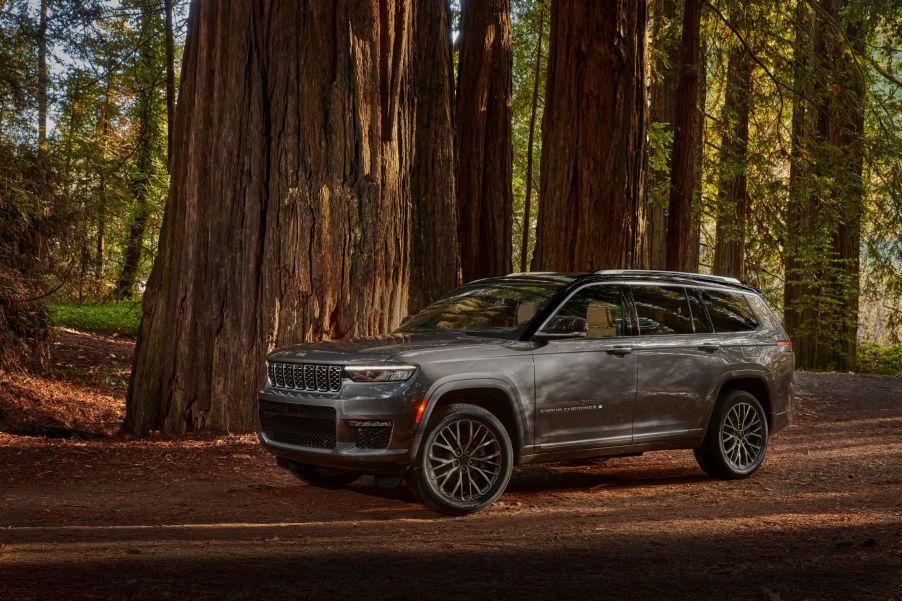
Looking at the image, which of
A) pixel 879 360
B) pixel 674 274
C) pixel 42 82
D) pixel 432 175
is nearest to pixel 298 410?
pixel 674 274

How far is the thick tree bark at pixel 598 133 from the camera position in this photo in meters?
14.0

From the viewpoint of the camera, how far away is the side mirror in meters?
8.15

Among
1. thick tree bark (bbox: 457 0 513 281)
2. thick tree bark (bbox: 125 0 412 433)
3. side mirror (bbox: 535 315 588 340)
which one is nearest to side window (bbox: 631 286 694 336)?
side mirror (bbox: 535 315 588 340)

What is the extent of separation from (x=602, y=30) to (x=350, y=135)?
4.67 meters

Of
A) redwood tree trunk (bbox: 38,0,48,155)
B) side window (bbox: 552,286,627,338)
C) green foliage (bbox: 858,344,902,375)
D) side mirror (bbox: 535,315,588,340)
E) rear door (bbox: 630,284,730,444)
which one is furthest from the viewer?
green foliage (bbox: 858,344,902,375)

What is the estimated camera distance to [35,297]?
13969 mm

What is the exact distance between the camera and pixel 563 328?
8383 millimetres

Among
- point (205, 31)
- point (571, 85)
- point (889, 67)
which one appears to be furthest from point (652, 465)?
point (889, 67)

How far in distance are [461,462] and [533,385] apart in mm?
866

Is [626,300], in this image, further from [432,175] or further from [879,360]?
[879,360]

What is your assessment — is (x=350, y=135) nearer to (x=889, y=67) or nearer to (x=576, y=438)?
(x=576, y=438)

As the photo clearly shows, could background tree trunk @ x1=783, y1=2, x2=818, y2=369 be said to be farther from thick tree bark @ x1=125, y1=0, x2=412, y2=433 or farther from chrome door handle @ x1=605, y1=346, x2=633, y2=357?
chrome door handle @ x1=605, y1=346, x2=633, y2=357

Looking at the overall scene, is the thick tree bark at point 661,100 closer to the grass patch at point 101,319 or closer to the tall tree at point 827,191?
the tall tree at point 827,191

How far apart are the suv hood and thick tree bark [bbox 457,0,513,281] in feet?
26.8
